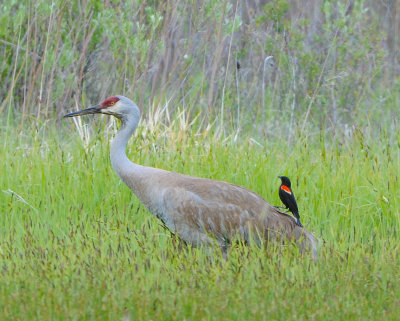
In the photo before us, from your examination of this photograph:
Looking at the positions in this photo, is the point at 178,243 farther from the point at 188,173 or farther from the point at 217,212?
the point at 188,173

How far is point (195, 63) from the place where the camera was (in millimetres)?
9672

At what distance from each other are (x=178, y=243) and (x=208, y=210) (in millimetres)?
302

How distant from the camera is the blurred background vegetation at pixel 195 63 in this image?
→ 762 cm

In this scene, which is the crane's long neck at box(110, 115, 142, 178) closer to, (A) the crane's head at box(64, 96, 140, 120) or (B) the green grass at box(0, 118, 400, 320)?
(A) the crane's head at box(64, 96, 140, 120)

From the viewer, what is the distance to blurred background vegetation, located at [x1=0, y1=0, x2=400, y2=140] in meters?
7.62

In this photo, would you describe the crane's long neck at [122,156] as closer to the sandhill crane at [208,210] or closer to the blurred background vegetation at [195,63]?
the sandhill crane at [208,210]

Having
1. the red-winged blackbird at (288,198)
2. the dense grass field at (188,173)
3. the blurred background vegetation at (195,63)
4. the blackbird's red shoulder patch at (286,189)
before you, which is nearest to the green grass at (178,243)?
the dense grass field at (188,173)

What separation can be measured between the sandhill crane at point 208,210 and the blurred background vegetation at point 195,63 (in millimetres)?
1627

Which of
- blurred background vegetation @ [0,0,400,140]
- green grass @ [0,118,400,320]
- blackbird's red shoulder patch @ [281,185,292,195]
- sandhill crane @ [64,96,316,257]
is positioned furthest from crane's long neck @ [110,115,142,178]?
blurred background vegetation @ [0,0,400,140]

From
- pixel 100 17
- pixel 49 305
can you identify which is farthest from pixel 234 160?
pixel 49 305

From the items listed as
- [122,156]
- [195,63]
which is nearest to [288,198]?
[122,156]

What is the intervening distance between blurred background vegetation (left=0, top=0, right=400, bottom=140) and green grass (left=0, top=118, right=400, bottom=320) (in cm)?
57

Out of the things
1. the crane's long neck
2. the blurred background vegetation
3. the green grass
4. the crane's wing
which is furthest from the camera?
the blurred background vegetation

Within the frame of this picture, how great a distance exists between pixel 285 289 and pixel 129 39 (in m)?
4.09
